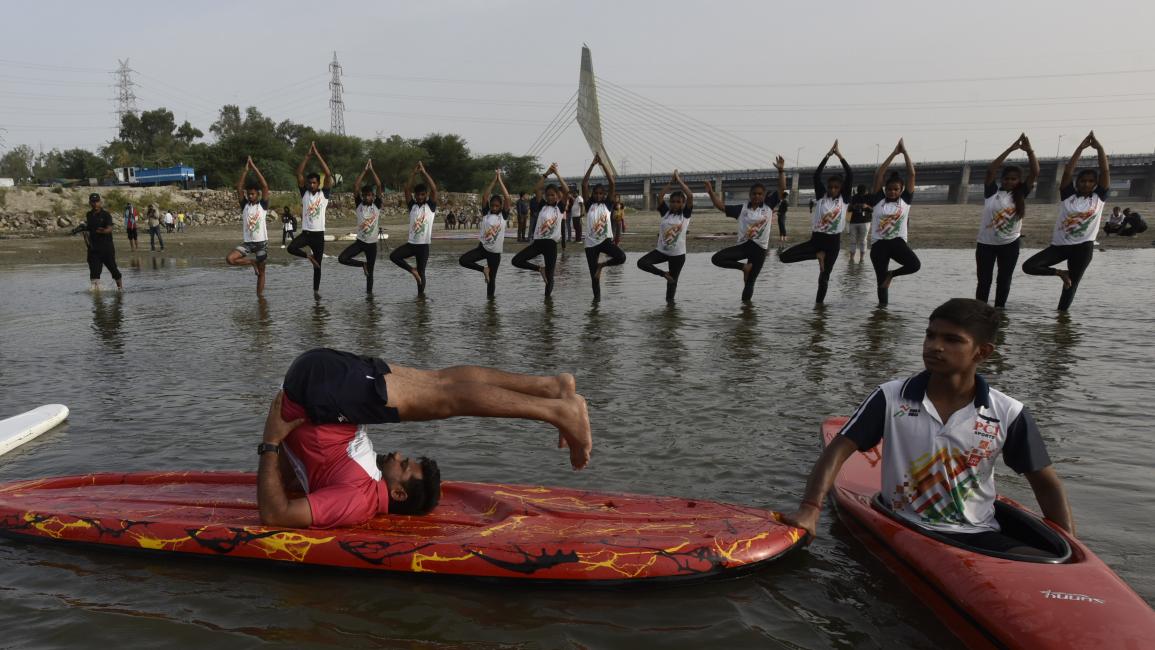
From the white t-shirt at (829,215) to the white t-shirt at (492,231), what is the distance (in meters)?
5.25

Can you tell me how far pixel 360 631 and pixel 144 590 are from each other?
1259 millimetres

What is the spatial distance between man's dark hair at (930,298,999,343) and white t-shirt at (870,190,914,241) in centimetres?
893

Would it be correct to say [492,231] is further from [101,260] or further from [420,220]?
[101,260]

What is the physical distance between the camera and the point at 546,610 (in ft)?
11.8

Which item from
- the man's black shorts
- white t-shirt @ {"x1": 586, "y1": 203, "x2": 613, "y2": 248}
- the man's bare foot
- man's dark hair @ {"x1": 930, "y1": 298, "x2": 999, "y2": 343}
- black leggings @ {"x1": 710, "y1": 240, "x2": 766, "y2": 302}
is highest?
white t-shirt @ {"x1": 586, "y1": 203, "x2": 613, "y2": 248}

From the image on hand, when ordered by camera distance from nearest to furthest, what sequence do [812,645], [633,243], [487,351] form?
1. [812,645]
2. [487,351]
3. [633,243]

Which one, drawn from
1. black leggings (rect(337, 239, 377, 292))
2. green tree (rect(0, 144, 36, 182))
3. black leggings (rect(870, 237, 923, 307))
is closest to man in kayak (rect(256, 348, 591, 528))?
black leggings (rect(870, 237, 923, 307))

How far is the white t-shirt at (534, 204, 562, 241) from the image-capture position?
1329 centimetres

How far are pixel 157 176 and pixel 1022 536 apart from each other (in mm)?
59430

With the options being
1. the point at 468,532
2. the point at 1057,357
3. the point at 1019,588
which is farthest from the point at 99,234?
the point at 1019,588

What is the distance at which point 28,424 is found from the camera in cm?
613

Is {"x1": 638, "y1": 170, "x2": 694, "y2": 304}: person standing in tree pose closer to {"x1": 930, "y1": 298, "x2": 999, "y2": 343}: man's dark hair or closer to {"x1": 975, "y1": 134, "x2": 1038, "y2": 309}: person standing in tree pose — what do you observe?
{"x1": 975, "y1": 134, "x2": 1038, "y2": 309}: person standing in tree pose

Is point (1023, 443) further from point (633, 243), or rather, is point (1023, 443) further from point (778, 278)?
point (633, 243)

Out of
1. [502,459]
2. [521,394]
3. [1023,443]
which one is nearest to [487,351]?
[502,459]
